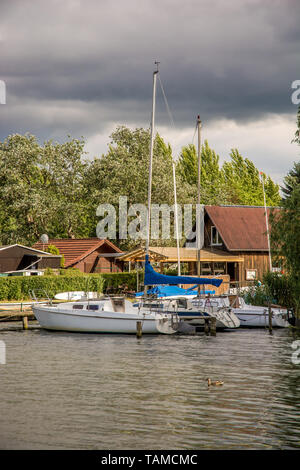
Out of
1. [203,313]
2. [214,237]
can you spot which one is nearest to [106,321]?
[203,313]

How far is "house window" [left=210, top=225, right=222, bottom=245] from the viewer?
69312 millimetres

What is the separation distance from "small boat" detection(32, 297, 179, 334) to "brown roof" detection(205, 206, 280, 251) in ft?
88.4

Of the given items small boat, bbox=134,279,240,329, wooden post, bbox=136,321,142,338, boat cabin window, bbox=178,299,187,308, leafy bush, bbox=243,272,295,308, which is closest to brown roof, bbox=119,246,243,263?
leafy bush, bbox=243,272,295,308

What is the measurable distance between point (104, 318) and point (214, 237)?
1281 inches

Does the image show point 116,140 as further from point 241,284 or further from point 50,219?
point 241,284

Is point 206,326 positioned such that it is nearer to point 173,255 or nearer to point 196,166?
point 173,255

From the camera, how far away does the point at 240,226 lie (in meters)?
69.5

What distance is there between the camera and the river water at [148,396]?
16.3 m

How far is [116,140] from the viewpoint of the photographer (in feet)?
283

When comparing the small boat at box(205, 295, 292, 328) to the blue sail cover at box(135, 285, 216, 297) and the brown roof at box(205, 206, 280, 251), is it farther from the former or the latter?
the brown roof at box(205, 206, 280, 251)

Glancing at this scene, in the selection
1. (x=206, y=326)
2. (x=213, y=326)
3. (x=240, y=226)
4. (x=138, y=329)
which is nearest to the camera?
(x=138, y=329)

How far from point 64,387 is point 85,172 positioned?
59939 millimetres
